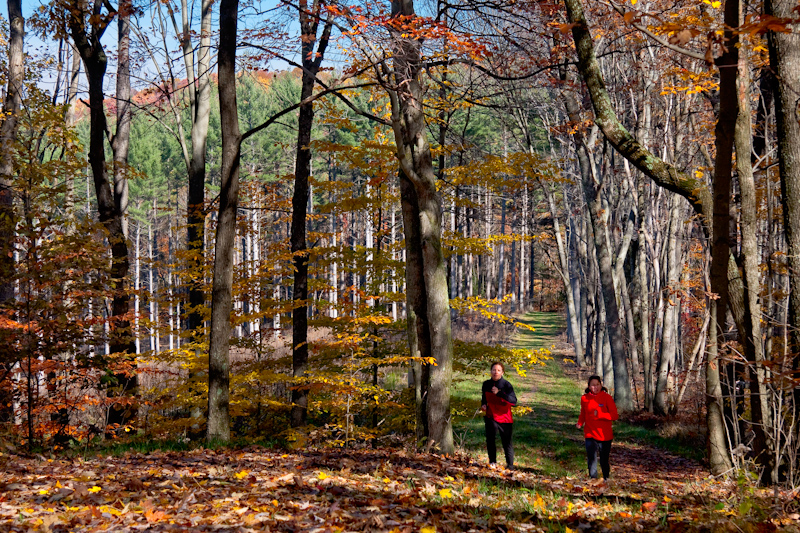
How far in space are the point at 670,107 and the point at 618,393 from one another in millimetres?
8081

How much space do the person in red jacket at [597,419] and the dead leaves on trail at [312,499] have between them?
3.24ft

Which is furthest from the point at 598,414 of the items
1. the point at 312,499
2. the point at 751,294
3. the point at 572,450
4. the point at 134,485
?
the point at 134,485

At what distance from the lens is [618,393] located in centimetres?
1716

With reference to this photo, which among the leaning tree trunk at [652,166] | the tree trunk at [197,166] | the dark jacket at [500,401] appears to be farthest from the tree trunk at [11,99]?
the leaning tree trunk at [652,166]

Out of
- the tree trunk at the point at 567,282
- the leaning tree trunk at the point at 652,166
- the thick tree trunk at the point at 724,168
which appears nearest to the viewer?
the thick tree trunk at the point at 724,168

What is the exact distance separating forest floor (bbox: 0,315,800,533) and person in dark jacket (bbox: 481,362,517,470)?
1.71 ft

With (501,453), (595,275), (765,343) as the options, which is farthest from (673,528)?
(595,275)

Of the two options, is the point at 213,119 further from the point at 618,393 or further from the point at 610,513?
the point at 610,513

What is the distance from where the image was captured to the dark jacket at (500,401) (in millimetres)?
8055

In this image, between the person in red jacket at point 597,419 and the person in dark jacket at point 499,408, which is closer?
the person in red jacket at point 597,419

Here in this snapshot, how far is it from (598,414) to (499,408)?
51.3 inches

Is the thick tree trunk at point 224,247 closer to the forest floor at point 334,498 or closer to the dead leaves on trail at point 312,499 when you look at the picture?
the forest floor at point 334,498

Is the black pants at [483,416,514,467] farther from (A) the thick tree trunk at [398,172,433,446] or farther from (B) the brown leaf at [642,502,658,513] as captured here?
(B) the brown leaf at [642,502,658,513]

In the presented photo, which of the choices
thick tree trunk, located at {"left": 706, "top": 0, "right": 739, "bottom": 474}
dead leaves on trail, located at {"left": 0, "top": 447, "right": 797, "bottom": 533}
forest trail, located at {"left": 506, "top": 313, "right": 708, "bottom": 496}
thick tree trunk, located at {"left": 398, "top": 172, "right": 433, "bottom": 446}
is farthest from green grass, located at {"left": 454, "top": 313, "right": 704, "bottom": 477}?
thick tree trunk, located at {"left": 706, "top": 0, "right": 739, "bottom": 474}
